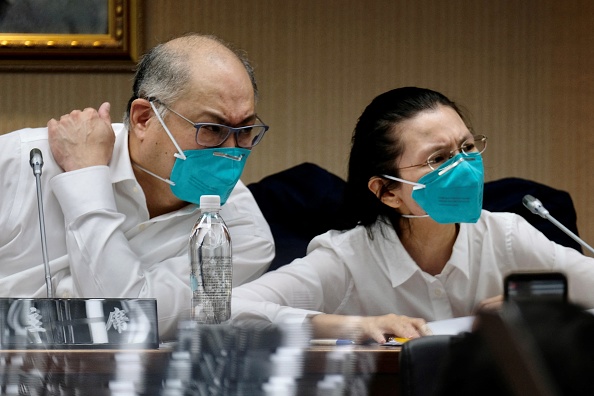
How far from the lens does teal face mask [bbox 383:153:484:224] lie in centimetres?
193

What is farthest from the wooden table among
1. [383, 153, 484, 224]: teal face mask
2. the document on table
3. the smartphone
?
[383, 153, 484, 224]: teal face mask

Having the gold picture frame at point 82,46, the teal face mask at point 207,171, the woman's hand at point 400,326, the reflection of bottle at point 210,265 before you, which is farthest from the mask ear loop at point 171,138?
the gold picture frame at point 82,46

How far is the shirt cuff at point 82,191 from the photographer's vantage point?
1854 mm

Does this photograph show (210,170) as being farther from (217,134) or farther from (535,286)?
(535,286)

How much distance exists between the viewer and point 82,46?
317cm

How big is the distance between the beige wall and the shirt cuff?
1.45 meters

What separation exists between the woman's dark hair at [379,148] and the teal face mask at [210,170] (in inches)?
12.3

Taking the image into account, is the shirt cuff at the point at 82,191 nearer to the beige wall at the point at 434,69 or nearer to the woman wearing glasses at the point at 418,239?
the woman wearing glasses at the point at 418,239

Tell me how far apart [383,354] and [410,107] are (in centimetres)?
131

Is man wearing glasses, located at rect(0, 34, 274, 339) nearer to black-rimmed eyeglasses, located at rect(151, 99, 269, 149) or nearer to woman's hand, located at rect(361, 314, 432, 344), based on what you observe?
black-rimmed eyeglasses, located at rect(151, 99, 269, 149)

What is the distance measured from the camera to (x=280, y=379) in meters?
0.57

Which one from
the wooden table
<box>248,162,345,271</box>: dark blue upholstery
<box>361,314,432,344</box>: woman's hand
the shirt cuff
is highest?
the wooden table

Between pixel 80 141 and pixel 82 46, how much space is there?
4.26 feet

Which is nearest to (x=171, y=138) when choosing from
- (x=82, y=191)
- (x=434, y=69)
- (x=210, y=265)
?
(x=82, y=191)
